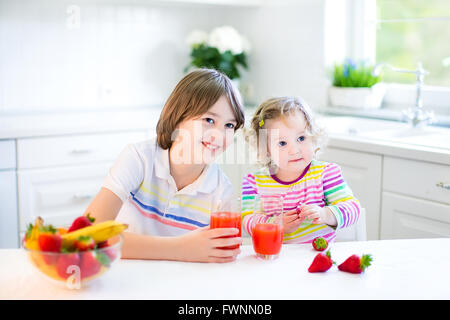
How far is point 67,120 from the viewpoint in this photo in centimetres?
272

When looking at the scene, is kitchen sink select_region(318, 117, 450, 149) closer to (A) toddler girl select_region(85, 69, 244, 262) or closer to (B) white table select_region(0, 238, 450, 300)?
(A) toddler girl select_region(85, 69, 244, 262)

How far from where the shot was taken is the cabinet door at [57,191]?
246 cm

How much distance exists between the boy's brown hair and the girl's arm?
0.93ft

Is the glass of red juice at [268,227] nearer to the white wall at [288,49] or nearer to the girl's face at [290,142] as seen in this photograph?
the girl's face at [290,142]

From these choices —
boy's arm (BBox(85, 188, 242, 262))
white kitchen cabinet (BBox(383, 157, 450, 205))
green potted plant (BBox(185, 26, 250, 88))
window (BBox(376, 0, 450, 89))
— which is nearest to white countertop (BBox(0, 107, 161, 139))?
green potted plant (BBox(185, 26, 250, 88))

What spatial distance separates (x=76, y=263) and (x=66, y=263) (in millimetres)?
16

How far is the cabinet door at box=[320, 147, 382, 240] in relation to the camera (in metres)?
2.16

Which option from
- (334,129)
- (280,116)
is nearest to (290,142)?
(280,116)

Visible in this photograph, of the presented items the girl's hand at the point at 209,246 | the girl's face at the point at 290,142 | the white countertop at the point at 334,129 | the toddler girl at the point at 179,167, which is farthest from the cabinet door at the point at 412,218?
the girl's hand at the point at 209,246

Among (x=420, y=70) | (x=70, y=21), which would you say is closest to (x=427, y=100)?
(x=420, y=70)

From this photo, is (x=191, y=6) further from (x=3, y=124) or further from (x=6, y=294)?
(x=6, y=294)

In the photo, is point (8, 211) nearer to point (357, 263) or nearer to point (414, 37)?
point (357, 263)

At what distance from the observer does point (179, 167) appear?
1.57 meters

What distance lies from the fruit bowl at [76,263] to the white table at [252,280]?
0.03 m
